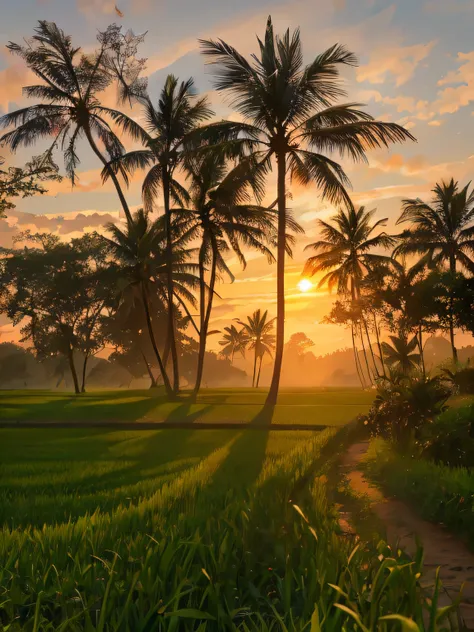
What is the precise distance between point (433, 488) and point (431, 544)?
55.5 inches

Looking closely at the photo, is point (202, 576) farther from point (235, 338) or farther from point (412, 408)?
point (235, 338)

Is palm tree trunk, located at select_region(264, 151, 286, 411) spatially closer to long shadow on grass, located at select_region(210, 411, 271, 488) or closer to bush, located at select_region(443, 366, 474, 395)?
long shadow on grass, located at select_region(210, 411, 271, 488)

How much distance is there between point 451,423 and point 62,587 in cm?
840

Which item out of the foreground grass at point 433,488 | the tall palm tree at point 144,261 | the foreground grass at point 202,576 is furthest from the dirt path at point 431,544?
the tall palm tree at point 144,261

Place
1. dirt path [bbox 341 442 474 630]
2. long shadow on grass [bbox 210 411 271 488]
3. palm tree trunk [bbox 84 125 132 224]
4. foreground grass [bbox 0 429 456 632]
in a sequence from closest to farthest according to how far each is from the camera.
A: foreground grass [bbox 0 429 456 632] < dirt path [bbox 341 442 474 630] < long shadow on grass [bbox 210 411 271 488] < palm tree trunk [bbox 84 125 132 224]

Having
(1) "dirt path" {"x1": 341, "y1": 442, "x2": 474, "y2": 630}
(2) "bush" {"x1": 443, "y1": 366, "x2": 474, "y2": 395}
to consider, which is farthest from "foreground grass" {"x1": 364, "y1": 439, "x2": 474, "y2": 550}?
(2) "bush" {"x1": 443, "y1": 366, "x2": 474, "y2": 395}

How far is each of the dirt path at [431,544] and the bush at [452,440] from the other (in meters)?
1.30

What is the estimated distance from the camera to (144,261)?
1174 inches

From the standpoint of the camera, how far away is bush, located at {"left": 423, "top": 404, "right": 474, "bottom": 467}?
9695 mm

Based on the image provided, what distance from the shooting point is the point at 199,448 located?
45.0ft

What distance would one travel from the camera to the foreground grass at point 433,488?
6.97 metres

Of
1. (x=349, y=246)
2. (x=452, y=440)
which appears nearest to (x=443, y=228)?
(x=349, y=246)

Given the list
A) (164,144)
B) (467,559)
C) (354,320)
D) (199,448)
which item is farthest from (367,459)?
(354,320)

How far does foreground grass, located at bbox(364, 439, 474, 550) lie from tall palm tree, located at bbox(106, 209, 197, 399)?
19160 mm
